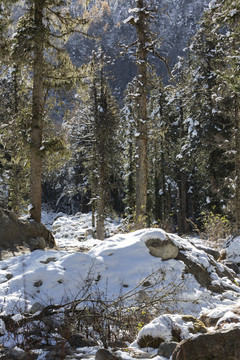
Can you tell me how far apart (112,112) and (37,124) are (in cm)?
981

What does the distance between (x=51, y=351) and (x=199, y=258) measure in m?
5.22

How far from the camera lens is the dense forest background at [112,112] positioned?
10516mm

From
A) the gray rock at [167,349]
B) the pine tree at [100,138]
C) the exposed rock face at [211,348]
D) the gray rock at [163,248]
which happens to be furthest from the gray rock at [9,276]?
the pine tree at [100,138]

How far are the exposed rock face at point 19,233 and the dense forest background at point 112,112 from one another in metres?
0.78

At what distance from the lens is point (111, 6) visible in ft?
413

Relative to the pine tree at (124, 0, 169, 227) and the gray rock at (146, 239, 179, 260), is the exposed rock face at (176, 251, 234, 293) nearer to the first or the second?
the gray rock at (146, 239, 179, 260)

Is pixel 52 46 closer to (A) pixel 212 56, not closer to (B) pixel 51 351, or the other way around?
(B) pixel 51 351

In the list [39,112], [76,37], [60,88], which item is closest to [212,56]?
[60,88]

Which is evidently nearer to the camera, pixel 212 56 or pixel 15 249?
pixel 15 249

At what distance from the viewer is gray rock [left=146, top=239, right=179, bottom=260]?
23.4 feet

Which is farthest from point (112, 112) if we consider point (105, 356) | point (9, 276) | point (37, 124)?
point (105, 356)

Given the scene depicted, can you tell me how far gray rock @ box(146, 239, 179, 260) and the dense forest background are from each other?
324 centimetres

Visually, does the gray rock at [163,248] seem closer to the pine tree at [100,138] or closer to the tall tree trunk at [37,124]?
the tall tree trunk at [37,124]

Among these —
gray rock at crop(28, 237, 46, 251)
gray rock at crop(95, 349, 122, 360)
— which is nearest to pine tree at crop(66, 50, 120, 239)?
gray rock at crop(28, 237, 46, 251)
